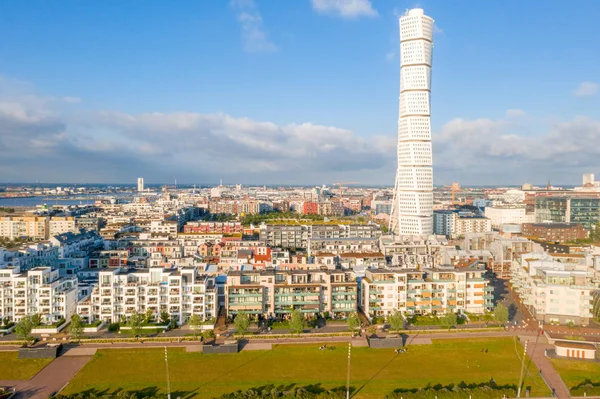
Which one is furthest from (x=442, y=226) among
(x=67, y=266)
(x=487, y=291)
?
(x=67, y=266)

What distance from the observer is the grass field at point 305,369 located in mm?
23859

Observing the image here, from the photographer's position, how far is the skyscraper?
67.2 m

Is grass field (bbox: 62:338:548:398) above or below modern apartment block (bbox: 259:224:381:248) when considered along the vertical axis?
below

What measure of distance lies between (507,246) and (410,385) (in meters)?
30.4

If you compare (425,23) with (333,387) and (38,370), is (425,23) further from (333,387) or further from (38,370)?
(38,370)

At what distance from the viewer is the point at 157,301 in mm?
33219

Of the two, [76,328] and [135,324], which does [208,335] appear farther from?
[76,328]

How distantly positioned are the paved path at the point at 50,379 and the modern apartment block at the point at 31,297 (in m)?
6.57

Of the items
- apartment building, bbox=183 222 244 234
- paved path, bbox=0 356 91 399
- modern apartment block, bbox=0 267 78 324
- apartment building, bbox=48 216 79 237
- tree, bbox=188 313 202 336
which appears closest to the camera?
paved path, bbox=0 356 91 399

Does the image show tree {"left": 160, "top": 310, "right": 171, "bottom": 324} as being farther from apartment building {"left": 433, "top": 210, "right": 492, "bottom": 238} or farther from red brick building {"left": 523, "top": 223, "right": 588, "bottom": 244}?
red brick building {"left": 523, "top": 223, "right": 588, "bottom": 244}

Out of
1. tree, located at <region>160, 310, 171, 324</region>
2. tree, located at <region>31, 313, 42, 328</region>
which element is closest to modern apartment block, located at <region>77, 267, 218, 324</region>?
tree, located at <region>160, 310, 171, 324</region>

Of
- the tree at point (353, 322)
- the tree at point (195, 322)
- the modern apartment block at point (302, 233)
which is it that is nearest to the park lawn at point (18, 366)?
the tree at point (195, 322)

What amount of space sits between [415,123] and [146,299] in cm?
4653

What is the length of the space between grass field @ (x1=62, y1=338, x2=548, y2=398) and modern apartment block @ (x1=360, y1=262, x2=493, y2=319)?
5.23 m
